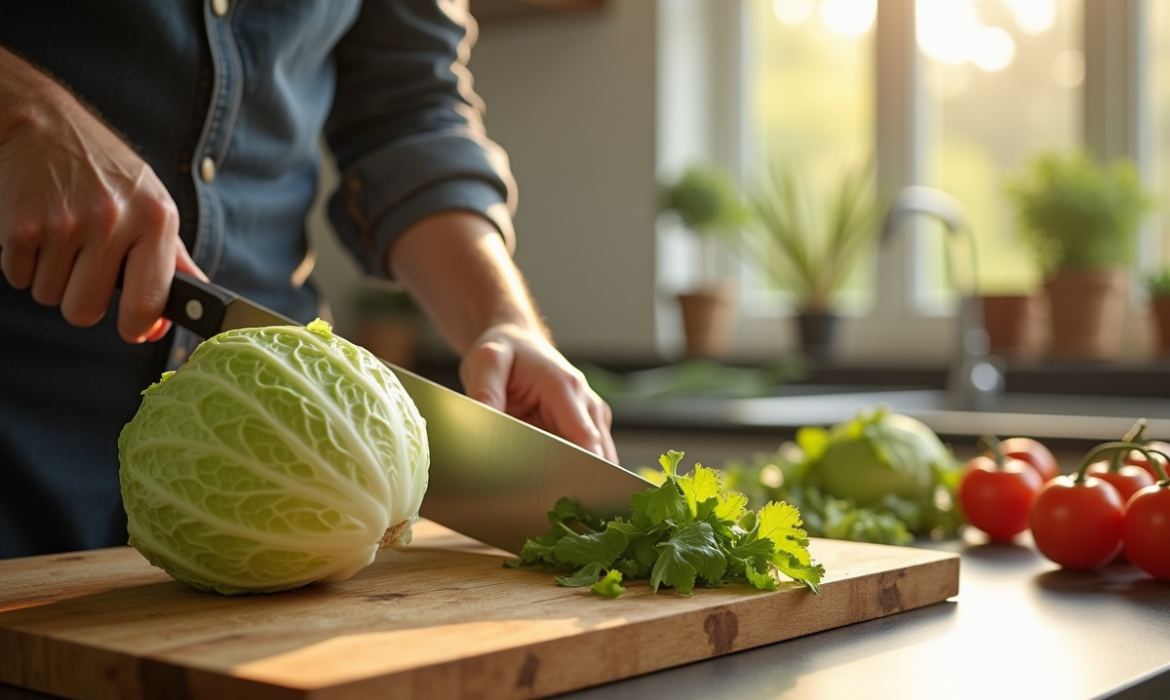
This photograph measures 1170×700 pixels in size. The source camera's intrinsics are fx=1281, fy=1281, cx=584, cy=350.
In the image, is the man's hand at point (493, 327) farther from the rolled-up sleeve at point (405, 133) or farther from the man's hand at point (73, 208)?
the man's hand at point (73, 208)

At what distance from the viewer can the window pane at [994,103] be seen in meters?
3.85

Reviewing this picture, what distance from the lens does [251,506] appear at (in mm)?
886

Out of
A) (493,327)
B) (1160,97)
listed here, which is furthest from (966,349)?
(493,327)

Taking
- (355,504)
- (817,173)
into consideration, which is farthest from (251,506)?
(817,173)

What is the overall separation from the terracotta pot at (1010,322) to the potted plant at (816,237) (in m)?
0.51

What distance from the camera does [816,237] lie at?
4.43 meters

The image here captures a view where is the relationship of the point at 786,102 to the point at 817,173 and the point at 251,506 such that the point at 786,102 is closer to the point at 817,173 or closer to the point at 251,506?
the point at 817,173

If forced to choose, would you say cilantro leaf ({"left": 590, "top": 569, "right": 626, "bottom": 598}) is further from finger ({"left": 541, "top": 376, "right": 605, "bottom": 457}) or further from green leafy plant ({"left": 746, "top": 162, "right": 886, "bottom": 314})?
green leafy plant ({"left": 746, "top": 162, "right": 886, "bottom": 314})

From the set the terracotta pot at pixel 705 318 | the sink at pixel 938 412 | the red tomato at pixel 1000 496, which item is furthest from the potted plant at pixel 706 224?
the red tomato at pixel 1000 496

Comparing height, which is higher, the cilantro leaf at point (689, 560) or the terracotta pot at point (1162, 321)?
the cilantro leaf at point (689, 560)

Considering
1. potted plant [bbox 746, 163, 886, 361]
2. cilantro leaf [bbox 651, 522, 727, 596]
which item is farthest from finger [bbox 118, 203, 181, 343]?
potted plant [bbox 746, 163, 886, 361]

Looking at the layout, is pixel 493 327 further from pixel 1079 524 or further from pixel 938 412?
pixel 938 412

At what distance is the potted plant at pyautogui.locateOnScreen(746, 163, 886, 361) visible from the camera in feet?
13.5

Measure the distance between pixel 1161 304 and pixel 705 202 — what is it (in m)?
1.44
